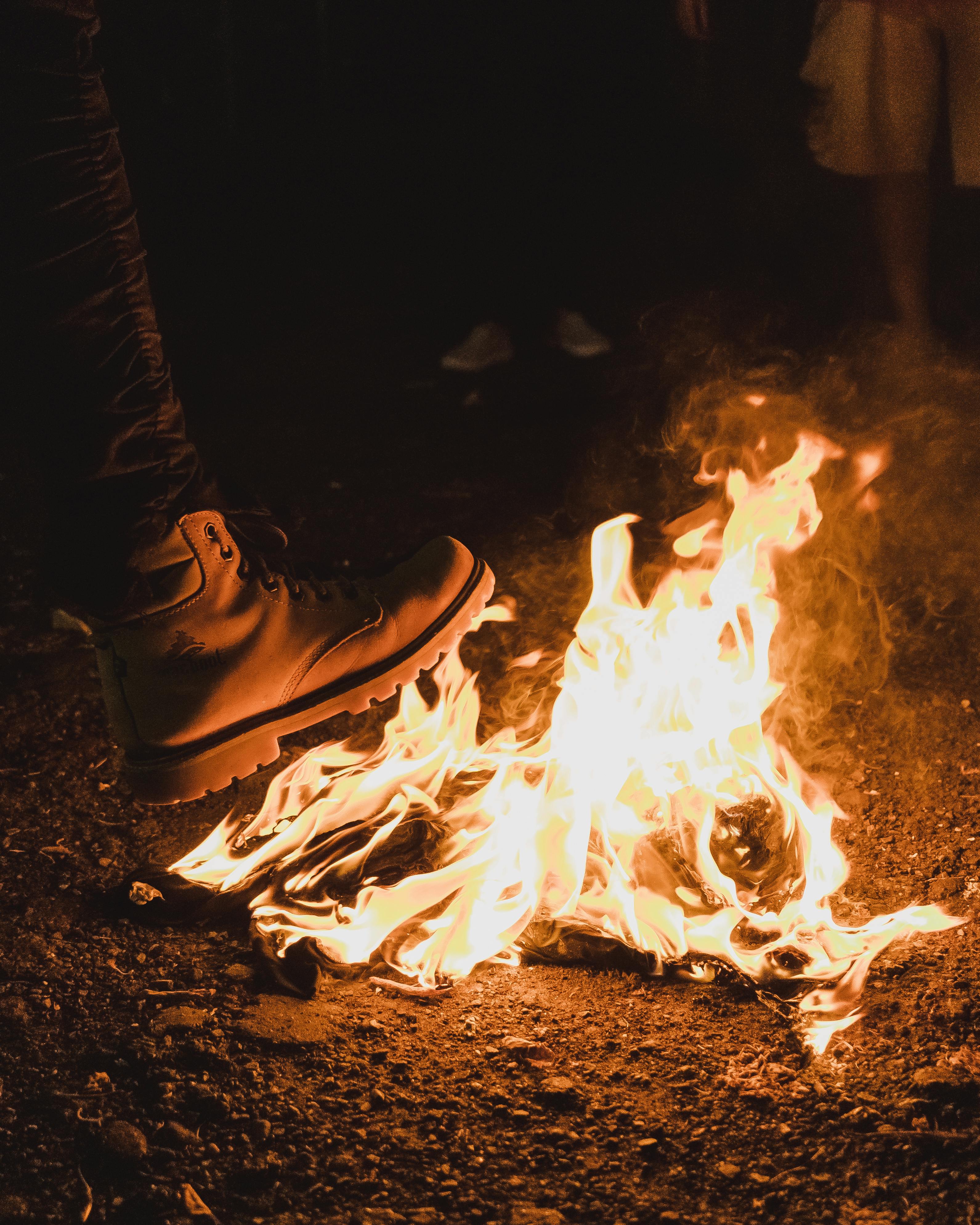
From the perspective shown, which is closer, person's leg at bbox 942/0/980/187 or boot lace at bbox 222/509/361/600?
boot lace at bbox 222/509/361/600

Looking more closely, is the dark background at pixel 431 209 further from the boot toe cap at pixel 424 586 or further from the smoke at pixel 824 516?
the boot toe cap at pixel 424 586

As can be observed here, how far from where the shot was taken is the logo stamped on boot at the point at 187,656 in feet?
6.89

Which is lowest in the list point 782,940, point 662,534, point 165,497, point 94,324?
point 662,534

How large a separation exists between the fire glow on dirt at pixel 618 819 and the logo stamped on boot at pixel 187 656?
1.53 feet

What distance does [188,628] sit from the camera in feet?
6.91

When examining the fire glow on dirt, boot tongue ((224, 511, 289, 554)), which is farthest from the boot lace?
the fire glow on dirt

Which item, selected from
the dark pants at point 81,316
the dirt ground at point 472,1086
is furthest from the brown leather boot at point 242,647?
the dirt ground at point 472,1086

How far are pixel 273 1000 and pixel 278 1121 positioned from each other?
285 millimetres

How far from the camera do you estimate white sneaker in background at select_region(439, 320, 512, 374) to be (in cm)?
554

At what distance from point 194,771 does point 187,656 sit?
0.77 feet

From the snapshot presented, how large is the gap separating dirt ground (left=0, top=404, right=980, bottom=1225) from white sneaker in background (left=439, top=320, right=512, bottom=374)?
372cm

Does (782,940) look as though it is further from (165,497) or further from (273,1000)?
(165,497)

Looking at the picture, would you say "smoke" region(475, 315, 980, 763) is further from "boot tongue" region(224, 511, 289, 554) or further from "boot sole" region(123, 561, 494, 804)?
"boot tongue" region(224, 511, 289, 554)

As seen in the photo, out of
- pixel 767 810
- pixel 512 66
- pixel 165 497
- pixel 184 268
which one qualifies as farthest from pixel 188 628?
pixel 184 268
